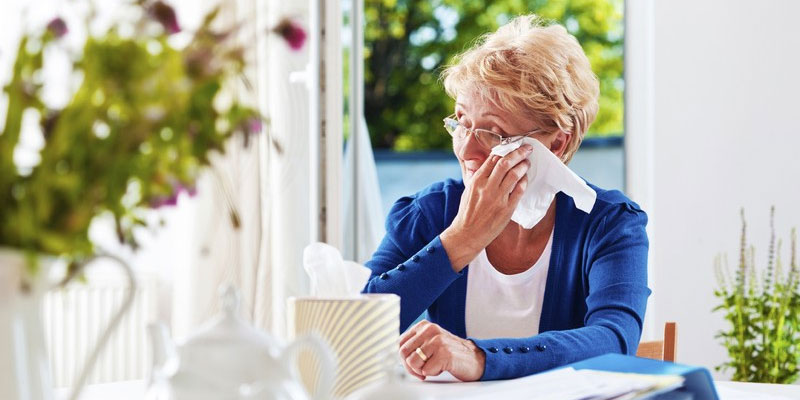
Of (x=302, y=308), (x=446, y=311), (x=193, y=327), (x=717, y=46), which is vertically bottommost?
(x=193, y=327)

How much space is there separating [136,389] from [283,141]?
4.78ft

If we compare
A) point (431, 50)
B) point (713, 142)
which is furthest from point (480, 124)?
point (431, 50)

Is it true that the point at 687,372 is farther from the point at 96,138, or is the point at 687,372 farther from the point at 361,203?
the point at 361,203

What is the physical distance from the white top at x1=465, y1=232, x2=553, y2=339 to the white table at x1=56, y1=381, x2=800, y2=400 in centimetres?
41

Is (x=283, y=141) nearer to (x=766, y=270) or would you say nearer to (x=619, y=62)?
(x=766, y=270)

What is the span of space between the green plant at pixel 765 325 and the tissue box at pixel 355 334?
1957mm

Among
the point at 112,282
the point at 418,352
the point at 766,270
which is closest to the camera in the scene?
the point at 418,352

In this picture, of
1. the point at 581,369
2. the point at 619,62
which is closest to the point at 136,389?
the point at 581,369

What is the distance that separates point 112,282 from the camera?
10.4 ft

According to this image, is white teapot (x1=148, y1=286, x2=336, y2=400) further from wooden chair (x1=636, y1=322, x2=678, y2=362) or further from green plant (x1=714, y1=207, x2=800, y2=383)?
green plant (x1=714, y1=207, x2=800, y2=383)

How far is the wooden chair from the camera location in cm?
149

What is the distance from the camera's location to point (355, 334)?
36.9 inches

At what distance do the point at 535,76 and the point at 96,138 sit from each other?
1179 millimetres

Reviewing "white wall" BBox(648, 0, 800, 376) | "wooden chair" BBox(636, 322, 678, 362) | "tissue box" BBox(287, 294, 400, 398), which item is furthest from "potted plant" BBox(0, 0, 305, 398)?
"white wall" BBox(648, 0, 800, 376)
